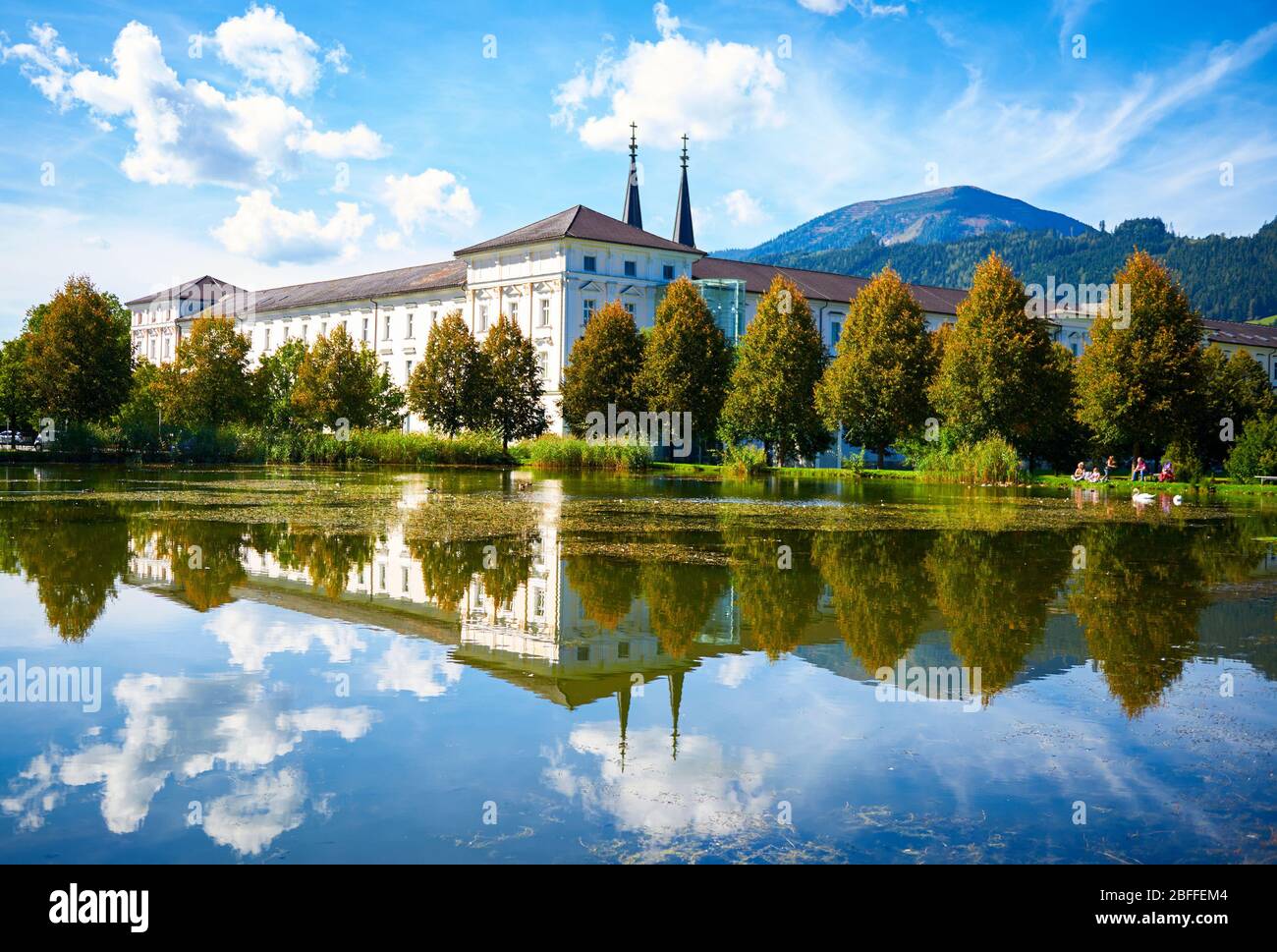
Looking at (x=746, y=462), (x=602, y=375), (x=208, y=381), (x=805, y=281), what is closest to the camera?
(x=746, y=462)

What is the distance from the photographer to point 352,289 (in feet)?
300

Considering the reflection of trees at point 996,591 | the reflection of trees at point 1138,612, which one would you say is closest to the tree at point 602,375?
the reflection of trees at point 996,591

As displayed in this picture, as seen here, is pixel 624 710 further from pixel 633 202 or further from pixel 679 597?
pixel 633 202

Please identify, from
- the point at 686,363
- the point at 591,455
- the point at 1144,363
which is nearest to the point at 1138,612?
the point at 1144,363

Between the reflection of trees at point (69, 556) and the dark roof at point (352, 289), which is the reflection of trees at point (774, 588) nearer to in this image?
the reflection of trees at point (69, 556)

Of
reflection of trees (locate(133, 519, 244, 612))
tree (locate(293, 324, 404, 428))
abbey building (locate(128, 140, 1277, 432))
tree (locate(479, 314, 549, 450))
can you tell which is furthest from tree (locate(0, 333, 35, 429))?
reflection of trees (locate(133, 519, 244, 612))

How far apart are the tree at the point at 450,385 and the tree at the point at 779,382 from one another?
13.2 m

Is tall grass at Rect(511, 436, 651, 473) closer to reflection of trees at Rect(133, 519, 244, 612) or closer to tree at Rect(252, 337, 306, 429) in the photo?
tree at Rect(252, 337, 306, 429)

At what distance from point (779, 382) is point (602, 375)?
33.3 ft

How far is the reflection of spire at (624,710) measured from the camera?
510 cm
